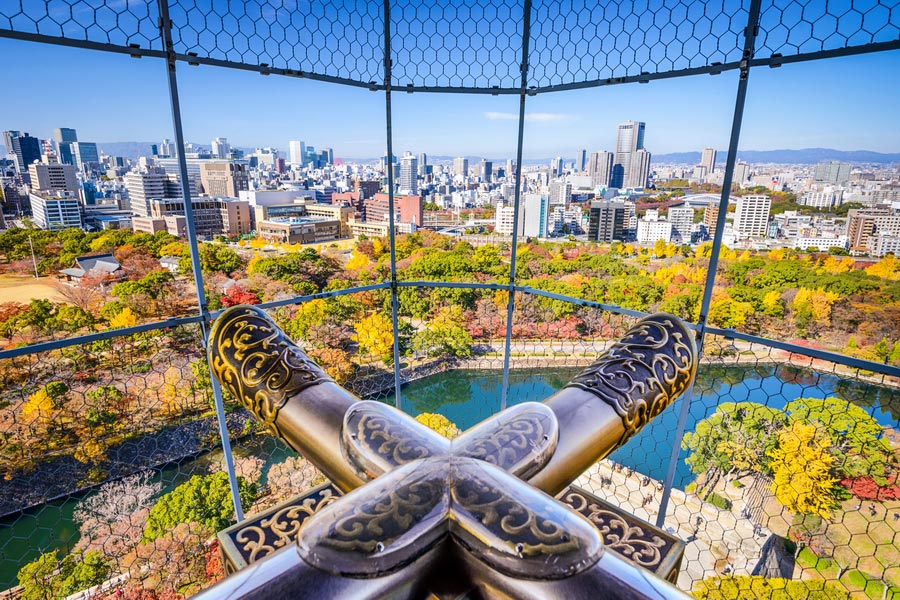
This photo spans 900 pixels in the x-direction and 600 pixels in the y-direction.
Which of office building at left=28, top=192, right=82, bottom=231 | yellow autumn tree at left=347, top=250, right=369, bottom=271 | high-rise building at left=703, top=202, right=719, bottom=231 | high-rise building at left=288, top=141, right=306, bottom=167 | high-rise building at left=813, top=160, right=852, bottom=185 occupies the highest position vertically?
high-rise building at left=288, top=141, right=306, bottom=167

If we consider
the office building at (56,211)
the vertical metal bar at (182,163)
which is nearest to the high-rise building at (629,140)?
the vertical metal bar at (182,163)

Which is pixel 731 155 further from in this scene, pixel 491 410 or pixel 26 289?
pixel 26 289

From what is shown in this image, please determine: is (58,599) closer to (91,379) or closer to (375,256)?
(91,379)

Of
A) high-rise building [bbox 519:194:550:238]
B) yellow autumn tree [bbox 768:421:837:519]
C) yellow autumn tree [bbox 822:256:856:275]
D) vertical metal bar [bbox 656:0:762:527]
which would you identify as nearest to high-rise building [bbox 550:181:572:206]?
high-rise building [bbox 519:194:550:238]

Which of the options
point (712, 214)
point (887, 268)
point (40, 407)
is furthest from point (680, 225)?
point (40, 407)

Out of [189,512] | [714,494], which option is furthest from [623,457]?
[189,512]

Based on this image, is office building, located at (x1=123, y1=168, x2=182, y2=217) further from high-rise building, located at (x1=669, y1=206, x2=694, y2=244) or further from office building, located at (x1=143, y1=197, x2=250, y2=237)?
high-rise building, located at (x1=669, y1=206, x2=694, y2=244)

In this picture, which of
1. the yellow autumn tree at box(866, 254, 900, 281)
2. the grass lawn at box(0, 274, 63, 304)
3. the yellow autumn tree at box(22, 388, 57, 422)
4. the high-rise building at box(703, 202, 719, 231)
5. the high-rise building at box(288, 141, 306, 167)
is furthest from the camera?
the high-rise building at box(288, 141, 306, 167)
